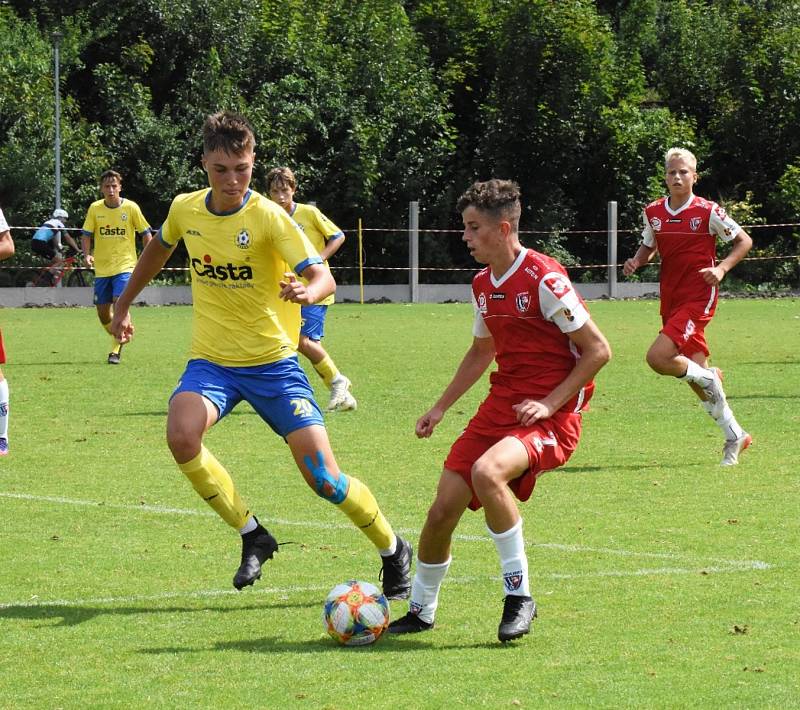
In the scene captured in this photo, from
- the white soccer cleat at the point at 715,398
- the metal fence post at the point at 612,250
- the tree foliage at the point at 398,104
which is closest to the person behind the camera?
the white soccer cleat at the point at 715,398

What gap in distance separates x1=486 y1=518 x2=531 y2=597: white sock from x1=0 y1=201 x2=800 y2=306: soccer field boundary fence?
2663 cm

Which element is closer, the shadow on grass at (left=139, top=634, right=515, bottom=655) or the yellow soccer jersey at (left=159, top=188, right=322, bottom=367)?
the shadow on grass at (left=139, top=634, right=515, bottom=655)

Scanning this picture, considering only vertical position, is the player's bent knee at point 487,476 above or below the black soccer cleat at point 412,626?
above

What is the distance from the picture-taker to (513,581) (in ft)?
18.0

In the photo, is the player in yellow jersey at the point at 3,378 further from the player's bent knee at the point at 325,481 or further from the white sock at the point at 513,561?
the white sock at the point at 513,561

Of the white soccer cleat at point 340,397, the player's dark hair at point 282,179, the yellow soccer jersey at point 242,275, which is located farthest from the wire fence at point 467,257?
the yellow soccer jersey at point 242,275

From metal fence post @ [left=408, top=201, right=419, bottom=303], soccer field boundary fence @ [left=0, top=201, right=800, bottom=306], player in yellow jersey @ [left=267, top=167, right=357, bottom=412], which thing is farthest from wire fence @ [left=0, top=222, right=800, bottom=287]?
player in yellow jersey @ [left=267, top=167, right=357, bottom=412]

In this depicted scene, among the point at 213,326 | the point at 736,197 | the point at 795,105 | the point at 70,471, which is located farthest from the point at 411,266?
the point at 213,326

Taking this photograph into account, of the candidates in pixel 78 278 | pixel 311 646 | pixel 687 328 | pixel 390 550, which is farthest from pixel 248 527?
pixel 78 278

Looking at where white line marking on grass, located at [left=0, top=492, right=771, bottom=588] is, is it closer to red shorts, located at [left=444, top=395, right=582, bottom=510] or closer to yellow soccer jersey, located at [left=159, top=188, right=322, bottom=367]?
red shorts, located at [left=444, top=395, right=582, bottom=510]

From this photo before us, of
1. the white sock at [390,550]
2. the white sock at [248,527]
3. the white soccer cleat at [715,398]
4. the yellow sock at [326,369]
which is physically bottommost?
the yellow sock at [326,369]

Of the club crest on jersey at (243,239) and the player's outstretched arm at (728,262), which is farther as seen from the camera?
the player's outstretched arm at (728,262)

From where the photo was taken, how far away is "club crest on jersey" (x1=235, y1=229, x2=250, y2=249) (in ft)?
21.1

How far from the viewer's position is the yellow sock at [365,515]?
6.21m
